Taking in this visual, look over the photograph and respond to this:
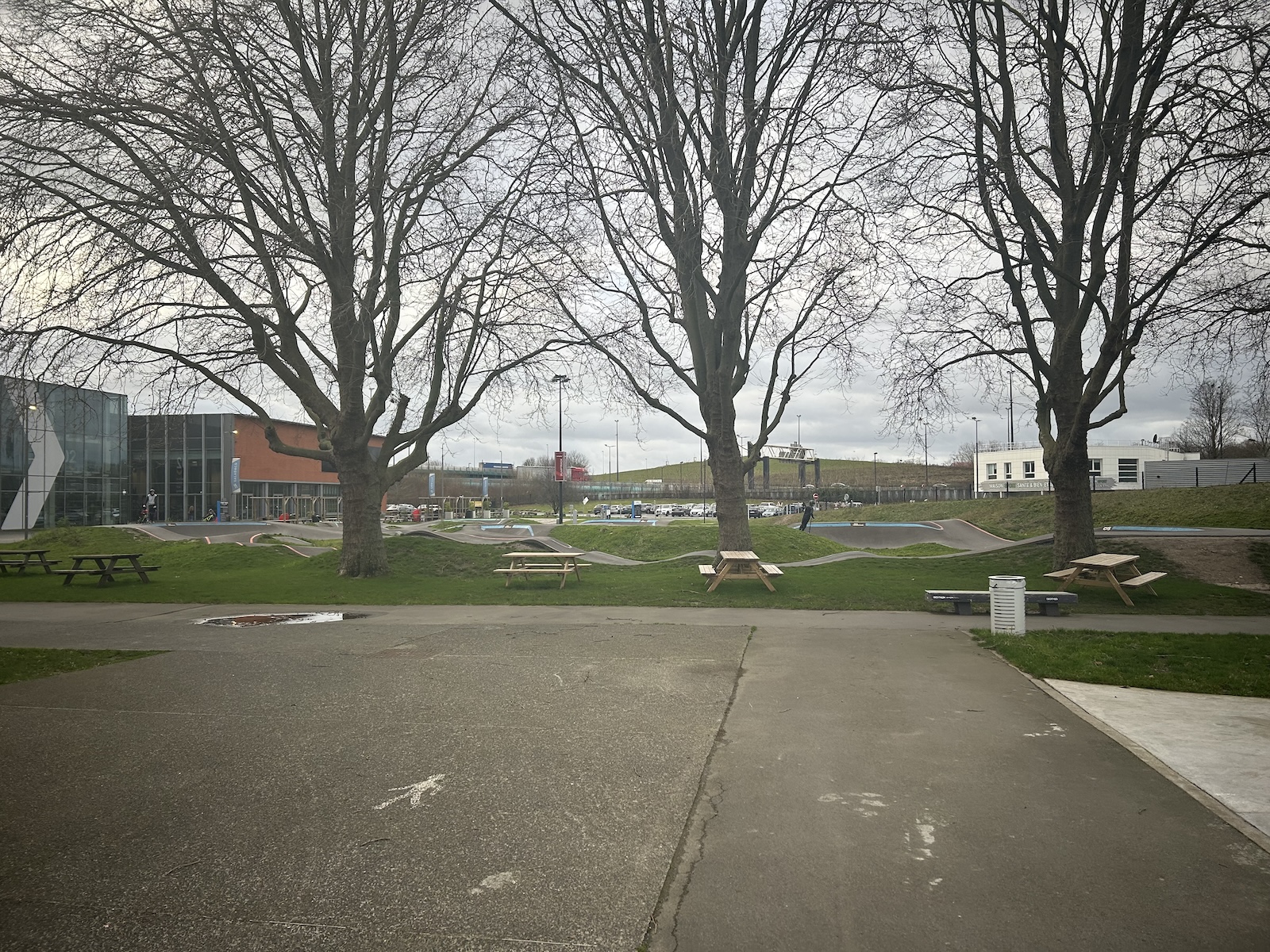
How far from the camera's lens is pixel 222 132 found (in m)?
14.7

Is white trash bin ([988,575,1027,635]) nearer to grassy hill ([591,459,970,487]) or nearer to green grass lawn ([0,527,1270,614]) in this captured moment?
green grass lawn ([0,527,1270,614])

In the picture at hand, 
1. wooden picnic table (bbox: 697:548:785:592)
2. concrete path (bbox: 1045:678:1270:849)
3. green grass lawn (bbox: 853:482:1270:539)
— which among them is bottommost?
concrete path (bbox: 1045:678:1270:849)

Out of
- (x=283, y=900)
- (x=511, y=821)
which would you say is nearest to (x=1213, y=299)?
(x=511, y=821)

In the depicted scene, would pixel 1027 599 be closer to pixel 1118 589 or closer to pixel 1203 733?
→ pixel 1118 589

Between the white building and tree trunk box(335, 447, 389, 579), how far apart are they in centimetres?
6814

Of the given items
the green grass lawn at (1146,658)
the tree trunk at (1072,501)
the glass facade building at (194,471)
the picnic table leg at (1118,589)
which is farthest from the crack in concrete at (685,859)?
the glass facade building at (194,471)

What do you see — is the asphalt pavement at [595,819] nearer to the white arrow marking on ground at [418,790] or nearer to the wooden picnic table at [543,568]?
the white arrow marking on ground at [418,790]

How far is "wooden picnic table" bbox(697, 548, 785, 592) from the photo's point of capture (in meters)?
15.4

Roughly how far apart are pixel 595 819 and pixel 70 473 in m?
55.8

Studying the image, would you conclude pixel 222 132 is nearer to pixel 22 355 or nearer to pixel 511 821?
pixel 22 355

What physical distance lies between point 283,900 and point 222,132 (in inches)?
600

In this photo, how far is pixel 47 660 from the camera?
8945 mm

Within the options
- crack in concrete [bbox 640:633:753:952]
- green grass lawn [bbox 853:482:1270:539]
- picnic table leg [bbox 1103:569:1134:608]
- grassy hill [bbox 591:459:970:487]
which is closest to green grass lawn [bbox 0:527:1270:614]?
picnic table leg [bbox 1103:569:1134:608]

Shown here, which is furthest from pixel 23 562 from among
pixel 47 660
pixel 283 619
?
pixel 47 660
